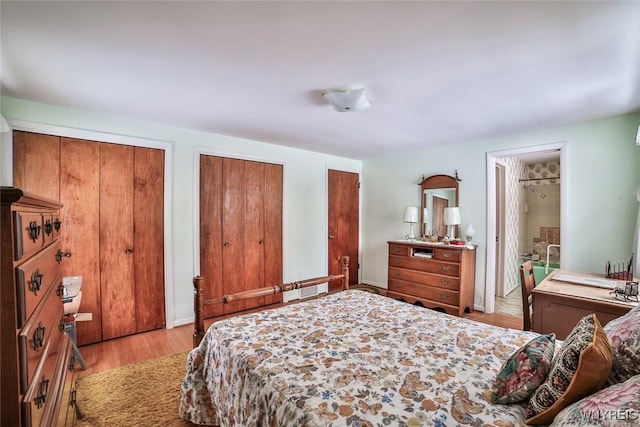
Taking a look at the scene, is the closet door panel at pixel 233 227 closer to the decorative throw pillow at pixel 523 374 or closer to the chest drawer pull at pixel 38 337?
the chest drawer pull at pixel 38 337

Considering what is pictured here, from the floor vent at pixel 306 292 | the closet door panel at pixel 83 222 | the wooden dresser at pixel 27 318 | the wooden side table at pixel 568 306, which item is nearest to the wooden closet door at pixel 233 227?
the floor vent at pixel 306 292

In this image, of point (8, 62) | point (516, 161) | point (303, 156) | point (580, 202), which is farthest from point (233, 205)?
point (516, 161)

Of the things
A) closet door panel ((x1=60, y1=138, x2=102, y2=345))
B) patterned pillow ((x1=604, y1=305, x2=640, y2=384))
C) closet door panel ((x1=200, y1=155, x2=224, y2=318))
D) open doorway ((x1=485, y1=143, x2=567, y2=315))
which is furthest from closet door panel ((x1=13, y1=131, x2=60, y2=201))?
open doorway ((x1=485, y1=143, x2=567, y2=315))

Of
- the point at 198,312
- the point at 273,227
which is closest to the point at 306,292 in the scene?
the point at 273,227

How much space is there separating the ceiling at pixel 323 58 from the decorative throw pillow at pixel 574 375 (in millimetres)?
1405

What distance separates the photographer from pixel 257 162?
3850 mm

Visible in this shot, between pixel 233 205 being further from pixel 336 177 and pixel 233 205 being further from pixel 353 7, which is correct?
pixel 353 7

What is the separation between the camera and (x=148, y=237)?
10.1 feet

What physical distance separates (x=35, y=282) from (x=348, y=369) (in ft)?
3.92

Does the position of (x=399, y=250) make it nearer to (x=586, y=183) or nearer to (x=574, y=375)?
(x=586, y=183)

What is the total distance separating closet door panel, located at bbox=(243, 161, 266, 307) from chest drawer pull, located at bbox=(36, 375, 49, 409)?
2.75m

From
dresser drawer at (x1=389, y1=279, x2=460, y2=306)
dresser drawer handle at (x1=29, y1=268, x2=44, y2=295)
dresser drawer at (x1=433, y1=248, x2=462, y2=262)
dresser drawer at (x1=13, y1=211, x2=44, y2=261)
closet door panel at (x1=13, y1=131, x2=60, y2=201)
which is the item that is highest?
closet door panel at (x1=13, y1=131, x2=60, y2=201)

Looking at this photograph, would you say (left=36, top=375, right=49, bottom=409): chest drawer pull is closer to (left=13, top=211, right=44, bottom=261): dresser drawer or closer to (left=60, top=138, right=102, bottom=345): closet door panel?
(left=13, top=211, right=44, bottom=261): dresser drawer

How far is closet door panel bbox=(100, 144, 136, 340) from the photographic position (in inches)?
111
